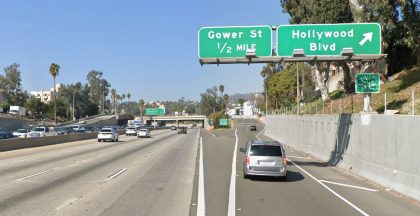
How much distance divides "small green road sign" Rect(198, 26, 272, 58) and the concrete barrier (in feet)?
17.6

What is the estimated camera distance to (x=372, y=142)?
20.7m

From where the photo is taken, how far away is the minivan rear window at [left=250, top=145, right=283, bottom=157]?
64.0 feet

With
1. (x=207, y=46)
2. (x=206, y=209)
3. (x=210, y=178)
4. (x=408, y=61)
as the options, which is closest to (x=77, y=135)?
(x=408, y=61)

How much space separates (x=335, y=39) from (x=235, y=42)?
14.5 ft

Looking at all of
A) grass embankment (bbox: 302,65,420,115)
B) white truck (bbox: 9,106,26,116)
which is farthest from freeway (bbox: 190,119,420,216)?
white truck (bbox: 9,106,26,116)

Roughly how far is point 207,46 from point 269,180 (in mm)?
7418

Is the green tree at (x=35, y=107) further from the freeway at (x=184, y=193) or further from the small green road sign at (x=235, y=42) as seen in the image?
the freeway at (x=184, y=193)

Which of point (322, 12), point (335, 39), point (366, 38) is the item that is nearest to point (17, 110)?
point (322, 12)

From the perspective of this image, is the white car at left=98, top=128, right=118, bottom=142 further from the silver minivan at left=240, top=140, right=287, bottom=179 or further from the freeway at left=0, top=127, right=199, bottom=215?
the silver minivan at left=240, top=140, right=287, bottom=179

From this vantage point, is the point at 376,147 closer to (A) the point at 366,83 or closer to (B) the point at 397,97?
(A) the point at 366,83

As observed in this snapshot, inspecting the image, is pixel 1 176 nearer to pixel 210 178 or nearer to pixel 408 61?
pixel 210 178

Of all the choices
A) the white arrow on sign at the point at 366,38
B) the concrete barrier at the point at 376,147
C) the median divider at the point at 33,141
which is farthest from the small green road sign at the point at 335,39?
the median divider at the point at 33,141

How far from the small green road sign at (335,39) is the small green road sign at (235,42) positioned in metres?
1.04

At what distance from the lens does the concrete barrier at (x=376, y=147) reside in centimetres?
1595
